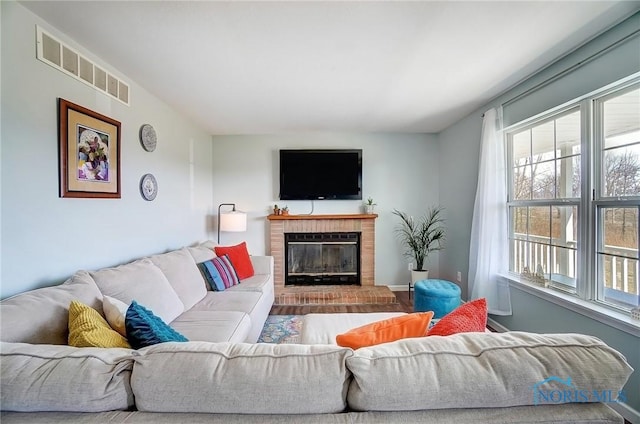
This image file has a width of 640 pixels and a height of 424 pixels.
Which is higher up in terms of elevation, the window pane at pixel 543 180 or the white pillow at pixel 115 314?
the window pane at pixel 543 180

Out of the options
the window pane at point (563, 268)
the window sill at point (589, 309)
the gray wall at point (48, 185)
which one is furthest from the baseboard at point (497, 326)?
the gray wall at point (48, 185)

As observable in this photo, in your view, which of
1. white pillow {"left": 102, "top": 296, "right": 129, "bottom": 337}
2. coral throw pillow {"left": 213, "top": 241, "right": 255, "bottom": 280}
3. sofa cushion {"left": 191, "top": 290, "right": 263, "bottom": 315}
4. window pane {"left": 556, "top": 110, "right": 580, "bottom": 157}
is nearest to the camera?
white pillow {"left": 102, "top": 296, "right": 129, "bottom": 337}

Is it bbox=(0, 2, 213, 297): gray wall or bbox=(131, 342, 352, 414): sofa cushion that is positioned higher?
bbox=(0, 2, 213, 297): gray wall

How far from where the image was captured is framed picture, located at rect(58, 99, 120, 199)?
5.43ft

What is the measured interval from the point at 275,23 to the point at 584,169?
7.74ft

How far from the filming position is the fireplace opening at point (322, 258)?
12.8 ft

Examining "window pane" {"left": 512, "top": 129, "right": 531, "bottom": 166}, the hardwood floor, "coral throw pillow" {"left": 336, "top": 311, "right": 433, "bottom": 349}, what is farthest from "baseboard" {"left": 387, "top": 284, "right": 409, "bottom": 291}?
"coral throw pillow" {"left": 336, "top": 311, "right": 433, "bottom": 349}

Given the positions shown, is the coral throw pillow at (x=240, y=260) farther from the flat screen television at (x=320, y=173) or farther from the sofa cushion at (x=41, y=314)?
the sofa cushion at (x=41, y=314)

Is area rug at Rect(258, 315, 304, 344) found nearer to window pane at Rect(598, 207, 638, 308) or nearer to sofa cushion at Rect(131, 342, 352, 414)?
sofa cushion at Rect(131, 342, 352, 414)

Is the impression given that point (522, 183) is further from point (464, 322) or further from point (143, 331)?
point (143, 331)

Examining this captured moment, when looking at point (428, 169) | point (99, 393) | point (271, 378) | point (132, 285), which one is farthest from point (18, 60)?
point (428, 169)

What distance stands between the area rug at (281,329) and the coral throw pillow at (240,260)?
1.91 feet

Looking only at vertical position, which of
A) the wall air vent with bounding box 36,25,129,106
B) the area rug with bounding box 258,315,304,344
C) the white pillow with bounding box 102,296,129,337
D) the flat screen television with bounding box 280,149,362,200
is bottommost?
the area rug with bounding box 258,315,304,344

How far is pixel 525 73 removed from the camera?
7.09 ft
